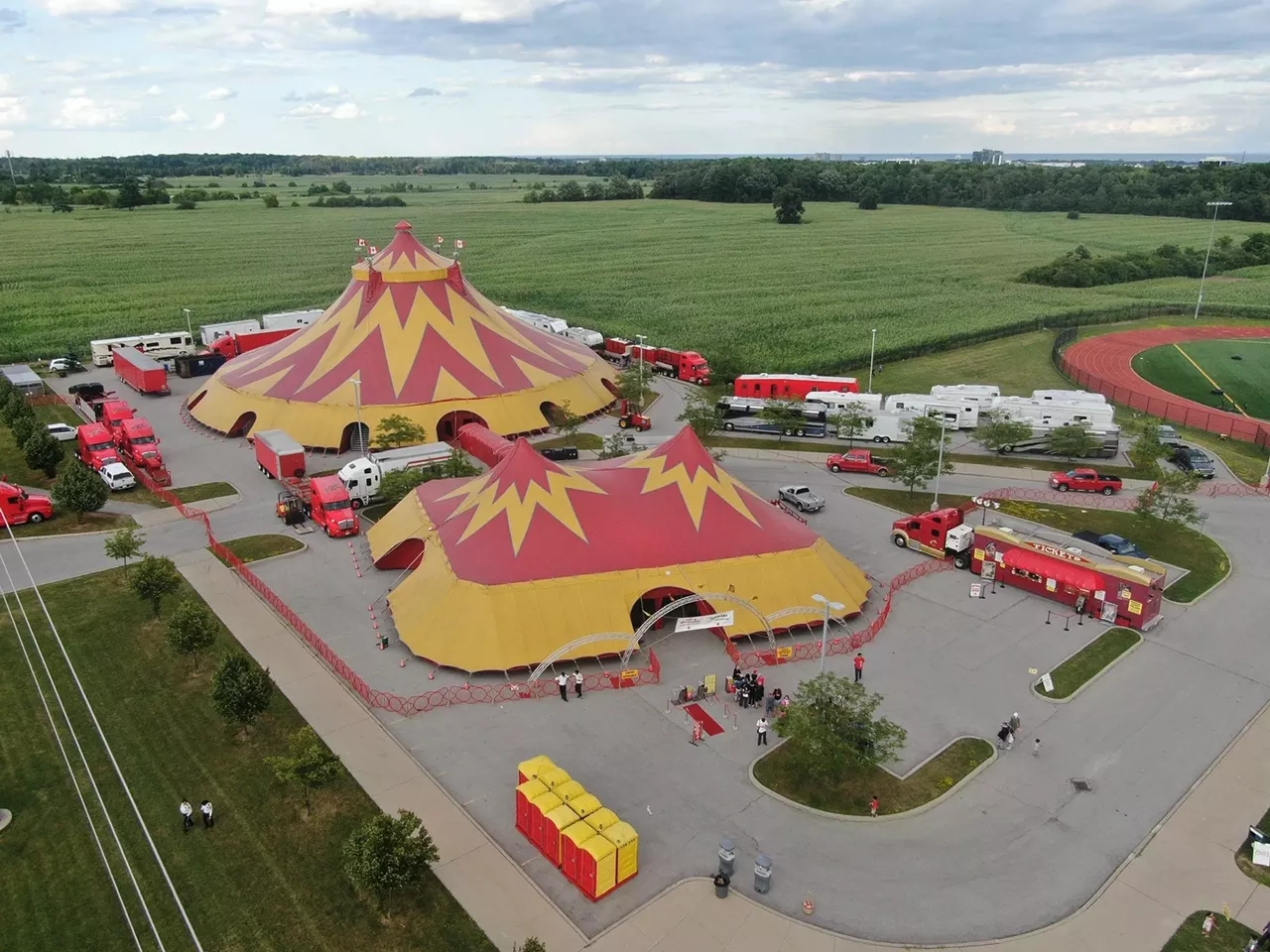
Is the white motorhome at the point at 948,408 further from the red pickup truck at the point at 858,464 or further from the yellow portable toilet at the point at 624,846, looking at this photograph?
the yellow portable toilet at the point at 624,846

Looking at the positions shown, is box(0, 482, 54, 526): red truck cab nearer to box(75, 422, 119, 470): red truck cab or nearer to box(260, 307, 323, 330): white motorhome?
box(75, 422, 119, 470): red truck cab

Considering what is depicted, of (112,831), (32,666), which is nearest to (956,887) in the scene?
(112,831)

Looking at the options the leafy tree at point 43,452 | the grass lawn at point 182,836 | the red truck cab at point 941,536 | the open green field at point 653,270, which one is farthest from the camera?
the open green field at point 653,270

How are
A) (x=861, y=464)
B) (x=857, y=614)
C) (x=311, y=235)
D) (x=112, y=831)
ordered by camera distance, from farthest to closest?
1. (x=311, y=235)
2. (x=861, y=464)
3. (x=857, y=614)
4. (x=112, y=831)

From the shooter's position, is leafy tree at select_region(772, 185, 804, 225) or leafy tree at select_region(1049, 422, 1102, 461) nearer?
leafy tree at select_region(1049, 422, 1102, 461)

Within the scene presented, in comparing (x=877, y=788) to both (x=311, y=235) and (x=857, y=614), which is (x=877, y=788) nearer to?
(x=857, y=614)

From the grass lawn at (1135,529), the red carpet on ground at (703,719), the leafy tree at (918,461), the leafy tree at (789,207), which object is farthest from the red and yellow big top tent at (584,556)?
the leafy tree at (789,207)

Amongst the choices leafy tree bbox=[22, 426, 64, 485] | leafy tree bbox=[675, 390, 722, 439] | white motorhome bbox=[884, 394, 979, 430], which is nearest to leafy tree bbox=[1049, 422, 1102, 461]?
→ white motorhome bbox=[884, 394, 979, 430]
